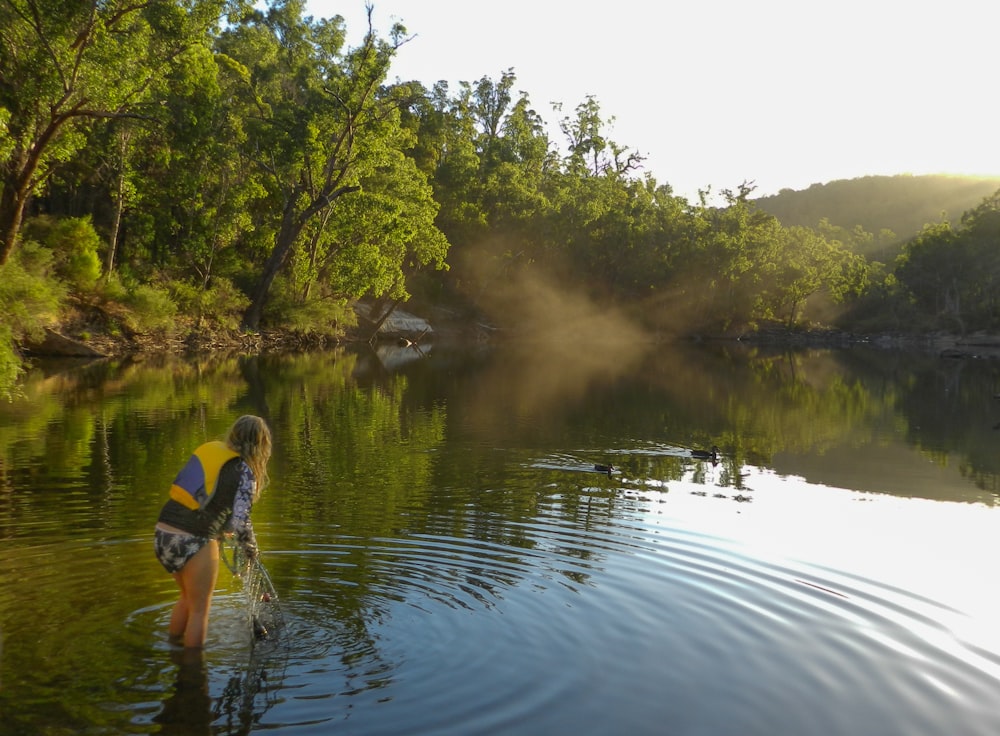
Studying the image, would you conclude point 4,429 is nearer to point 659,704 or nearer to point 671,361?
point 659,704

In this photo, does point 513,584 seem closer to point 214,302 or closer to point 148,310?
point 148,310

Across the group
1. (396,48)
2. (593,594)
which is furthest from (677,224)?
(593,594)

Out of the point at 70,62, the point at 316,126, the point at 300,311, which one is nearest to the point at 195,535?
the point at 70,62

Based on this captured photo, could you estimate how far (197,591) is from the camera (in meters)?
7.15

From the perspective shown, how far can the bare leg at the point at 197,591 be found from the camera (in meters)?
7.03

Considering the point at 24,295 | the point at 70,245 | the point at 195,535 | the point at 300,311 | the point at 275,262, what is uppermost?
the point at 275,262

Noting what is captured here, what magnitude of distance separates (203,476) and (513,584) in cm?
409

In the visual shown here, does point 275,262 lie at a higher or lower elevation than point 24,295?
higher

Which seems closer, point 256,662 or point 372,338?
point 256,662

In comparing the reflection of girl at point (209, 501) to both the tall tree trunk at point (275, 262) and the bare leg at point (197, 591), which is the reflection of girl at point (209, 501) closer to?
the bare leg at point (197, 591)

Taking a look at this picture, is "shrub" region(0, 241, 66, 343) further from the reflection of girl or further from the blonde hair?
the blonde hair

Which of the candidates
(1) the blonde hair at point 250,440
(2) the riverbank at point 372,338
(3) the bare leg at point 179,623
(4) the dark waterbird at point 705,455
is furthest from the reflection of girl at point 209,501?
(2) the riverbank at point 372,338

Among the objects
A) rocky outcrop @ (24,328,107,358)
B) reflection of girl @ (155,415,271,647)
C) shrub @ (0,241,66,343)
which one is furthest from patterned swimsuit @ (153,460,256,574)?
rocky outcrop @ (24,328,107,358)

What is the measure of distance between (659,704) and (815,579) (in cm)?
441
